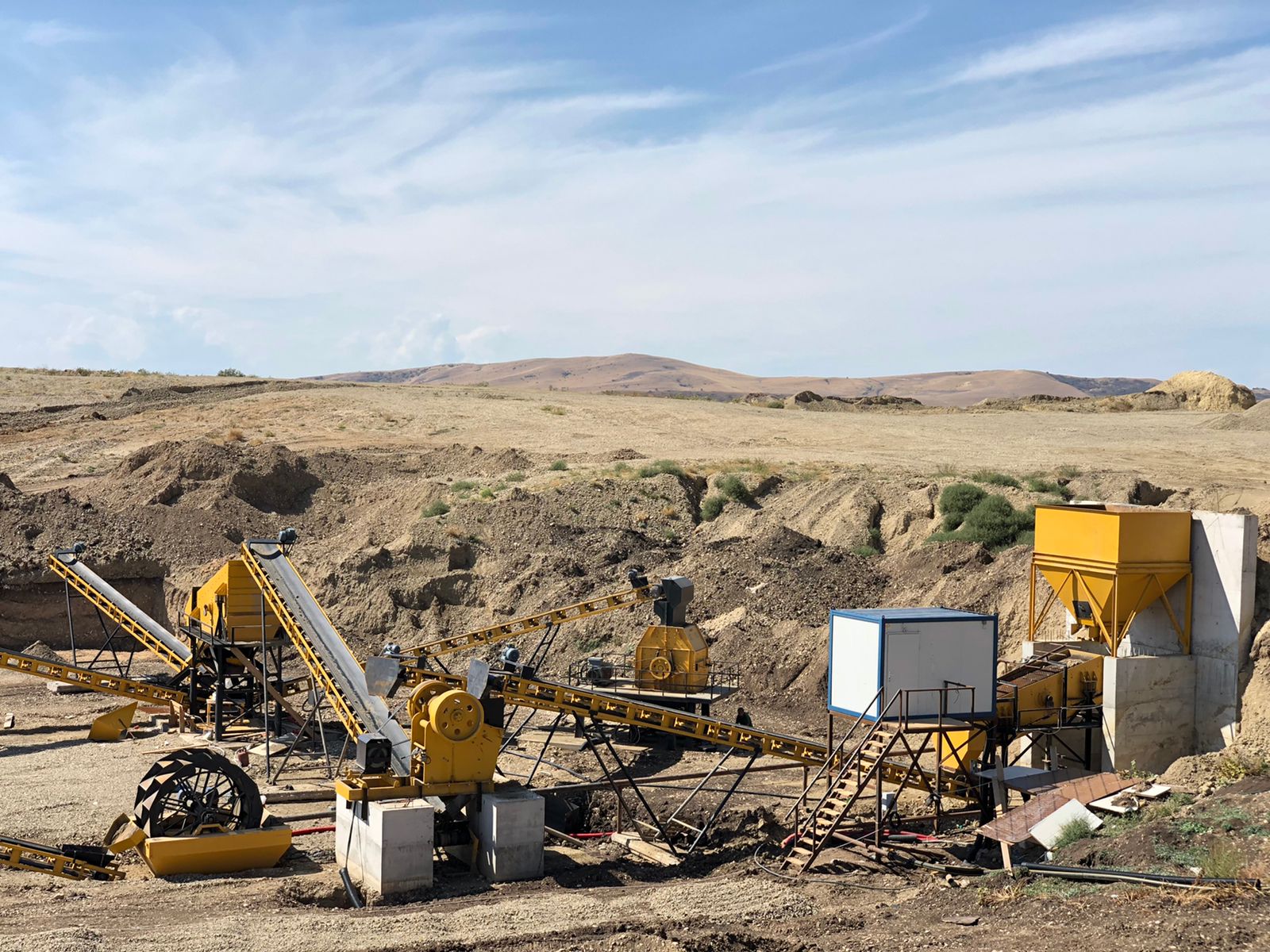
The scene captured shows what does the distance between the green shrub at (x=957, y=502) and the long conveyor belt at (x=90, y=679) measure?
19.6 meters

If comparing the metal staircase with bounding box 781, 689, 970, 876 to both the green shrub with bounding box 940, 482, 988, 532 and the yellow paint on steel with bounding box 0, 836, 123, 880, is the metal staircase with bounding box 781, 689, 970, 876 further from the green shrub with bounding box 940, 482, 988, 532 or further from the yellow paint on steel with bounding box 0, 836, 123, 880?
the green shrub with bounding box 940, 482, 988, 532

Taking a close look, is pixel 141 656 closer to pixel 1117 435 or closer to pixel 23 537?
pixel 23 537

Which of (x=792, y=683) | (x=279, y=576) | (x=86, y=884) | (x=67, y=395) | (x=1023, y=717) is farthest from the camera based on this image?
(x=67, y=395)

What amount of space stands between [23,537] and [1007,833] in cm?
3052

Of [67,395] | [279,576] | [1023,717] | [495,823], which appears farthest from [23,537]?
[67,395]

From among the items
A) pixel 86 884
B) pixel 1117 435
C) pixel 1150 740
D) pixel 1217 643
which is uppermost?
pixel 1117 435

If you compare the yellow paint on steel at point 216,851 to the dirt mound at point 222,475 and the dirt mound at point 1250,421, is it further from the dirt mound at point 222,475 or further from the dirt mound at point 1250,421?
the dirt mound at point 1250,421

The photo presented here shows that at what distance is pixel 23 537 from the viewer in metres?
36.6

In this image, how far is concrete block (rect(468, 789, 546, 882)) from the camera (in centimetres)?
1516

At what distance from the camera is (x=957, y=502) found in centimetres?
3422

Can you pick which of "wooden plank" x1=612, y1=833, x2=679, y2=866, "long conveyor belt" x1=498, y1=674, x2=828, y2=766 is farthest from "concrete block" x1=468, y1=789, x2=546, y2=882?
"wooden plank" x1=612, y1=833, x2=679, y2=866

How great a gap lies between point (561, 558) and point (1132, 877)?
2283 cm

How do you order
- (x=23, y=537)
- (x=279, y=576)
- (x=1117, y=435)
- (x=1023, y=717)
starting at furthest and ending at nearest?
(x=1117, y=435)
(x=23, y=537)
(x=279, y=576)
(x=1023, y=717)

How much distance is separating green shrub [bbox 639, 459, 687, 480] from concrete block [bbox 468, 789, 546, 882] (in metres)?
26.4
